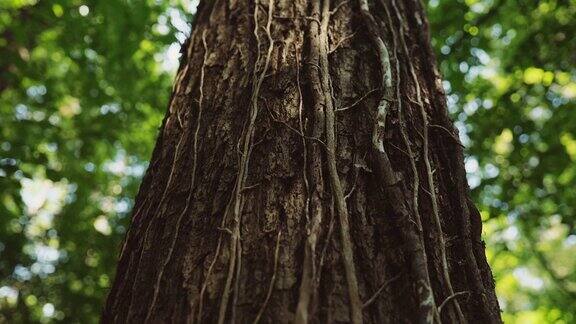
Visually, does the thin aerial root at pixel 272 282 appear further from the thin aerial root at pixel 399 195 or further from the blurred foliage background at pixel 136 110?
the blurred foliage background at pixel 136 110

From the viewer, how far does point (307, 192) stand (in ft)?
4.45

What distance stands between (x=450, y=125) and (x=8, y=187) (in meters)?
3.25

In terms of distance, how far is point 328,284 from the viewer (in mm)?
1168

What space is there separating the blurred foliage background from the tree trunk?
1753 mm

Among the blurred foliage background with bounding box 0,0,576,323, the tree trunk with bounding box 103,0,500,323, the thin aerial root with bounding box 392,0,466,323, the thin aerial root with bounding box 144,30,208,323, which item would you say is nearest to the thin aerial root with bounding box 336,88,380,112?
the tree trunk with bounding box 103,0,500,323

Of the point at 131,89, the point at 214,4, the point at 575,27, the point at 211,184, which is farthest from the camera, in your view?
the point at 131,89

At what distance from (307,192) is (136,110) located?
13.2ft

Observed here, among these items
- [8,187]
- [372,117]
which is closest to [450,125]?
[372,117]

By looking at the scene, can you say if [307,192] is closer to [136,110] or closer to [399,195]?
[399,195]

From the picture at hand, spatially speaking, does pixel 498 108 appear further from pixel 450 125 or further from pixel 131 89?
pixel 131 89

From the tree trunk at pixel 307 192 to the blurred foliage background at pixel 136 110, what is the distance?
1.75 metres

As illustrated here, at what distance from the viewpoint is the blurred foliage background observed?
13.1ft

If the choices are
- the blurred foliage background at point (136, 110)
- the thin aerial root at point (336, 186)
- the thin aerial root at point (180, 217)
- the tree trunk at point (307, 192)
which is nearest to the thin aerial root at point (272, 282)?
the tree trunk at point (307, 192)

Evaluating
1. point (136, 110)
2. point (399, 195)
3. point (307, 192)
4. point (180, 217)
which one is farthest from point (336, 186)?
point (136, 110)
